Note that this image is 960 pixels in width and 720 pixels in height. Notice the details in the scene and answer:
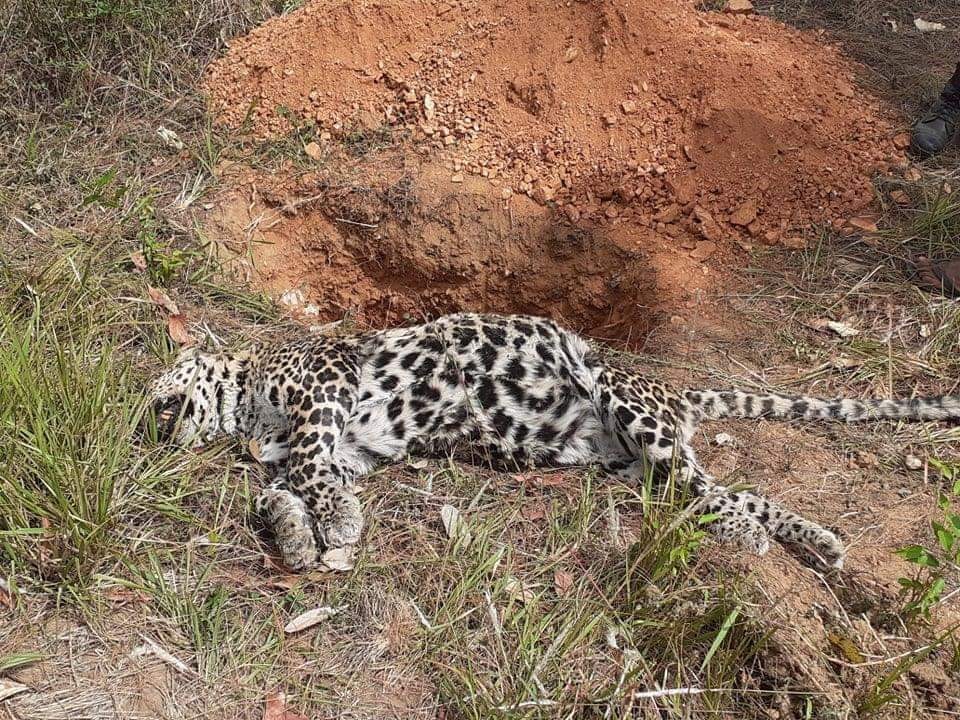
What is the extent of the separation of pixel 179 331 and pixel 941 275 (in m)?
4.86

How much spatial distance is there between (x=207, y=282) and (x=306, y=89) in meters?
1.98

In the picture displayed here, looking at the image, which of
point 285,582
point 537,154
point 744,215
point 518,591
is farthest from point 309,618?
point 744,215

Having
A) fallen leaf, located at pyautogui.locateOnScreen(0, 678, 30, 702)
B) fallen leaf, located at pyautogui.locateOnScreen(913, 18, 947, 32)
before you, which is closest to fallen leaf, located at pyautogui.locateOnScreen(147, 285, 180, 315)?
fallen leaf, located at pyautogui.locateOnScreen(0, 678, 30, 702)

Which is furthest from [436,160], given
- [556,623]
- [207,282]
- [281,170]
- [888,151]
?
[556,623]

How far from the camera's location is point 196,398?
4633 millimetres

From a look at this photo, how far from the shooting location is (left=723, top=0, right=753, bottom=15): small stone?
23.7 ft

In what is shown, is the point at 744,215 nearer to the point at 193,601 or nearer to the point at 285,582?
the point at 285,582

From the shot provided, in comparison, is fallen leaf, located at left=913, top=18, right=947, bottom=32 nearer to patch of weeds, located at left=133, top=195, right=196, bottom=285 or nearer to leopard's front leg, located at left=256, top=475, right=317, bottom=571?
patch of weeds, located at left=133, top=195, right=196, bottom=285

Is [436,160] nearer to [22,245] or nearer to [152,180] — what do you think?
[152,180]

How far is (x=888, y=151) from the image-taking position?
614cm

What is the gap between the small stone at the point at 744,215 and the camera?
19.2 ft

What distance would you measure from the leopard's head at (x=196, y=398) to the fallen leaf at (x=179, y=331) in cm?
17

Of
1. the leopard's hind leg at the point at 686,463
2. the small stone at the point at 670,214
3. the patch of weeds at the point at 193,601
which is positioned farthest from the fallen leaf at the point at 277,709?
the small stone at the point at 670,214

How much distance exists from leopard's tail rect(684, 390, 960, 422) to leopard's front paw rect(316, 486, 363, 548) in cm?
201
